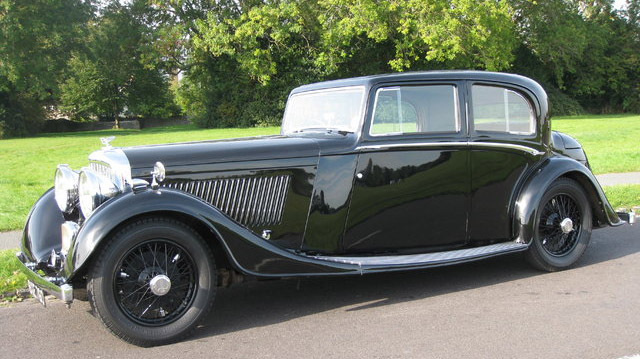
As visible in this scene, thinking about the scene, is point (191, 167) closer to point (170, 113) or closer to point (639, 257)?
point (639, 257)

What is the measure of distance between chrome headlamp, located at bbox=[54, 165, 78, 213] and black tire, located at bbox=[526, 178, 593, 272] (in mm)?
3849

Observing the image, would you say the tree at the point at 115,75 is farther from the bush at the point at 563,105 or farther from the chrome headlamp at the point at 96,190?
the chrome headlamp at the point at 96,190

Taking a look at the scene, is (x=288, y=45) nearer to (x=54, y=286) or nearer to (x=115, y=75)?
(x=115, y=75)

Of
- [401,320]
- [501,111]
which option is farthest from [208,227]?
[501,111]

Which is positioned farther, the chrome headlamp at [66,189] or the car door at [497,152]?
the car door at [497,152]

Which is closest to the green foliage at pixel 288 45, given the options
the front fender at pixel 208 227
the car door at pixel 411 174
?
the car door at pixel 411 174

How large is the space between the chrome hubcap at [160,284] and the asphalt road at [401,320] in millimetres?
360

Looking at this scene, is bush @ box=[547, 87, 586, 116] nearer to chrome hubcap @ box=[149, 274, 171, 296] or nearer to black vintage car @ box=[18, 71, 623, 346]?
black vintage car @ box=[18, 71, 623, 346]

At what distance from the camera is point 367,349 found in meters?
3.51

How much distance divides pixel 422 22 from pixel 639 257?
24735 mm

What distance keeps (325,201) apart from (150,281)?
1.41 meters

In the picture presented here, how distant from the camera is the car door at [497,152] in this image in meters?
4.86

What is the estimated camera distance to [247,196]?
420 centimetres

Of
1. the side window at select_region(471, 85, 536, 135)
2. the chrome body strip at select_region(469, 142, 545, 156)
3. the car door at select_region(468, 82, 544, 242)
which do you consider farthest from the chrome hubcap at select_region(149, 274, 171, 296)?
the side window at select_region(471, 85, 536, 135)
